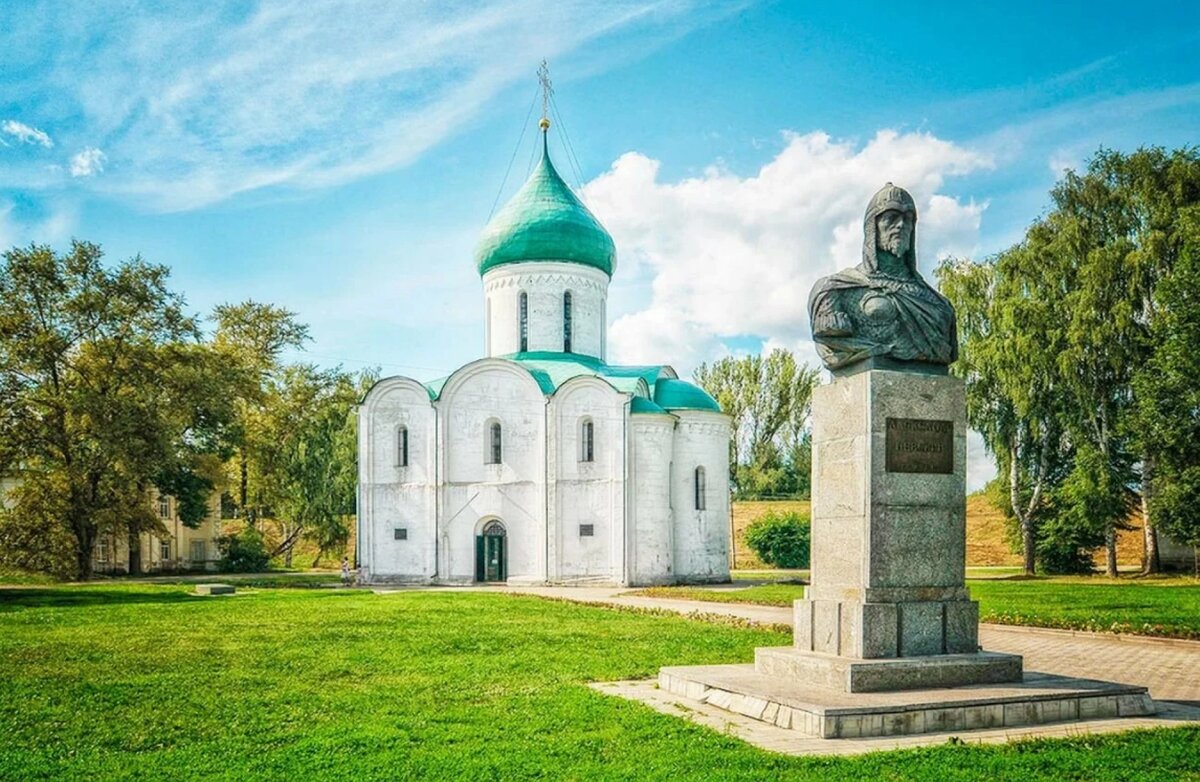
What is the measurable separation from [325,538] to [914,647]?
36.9 m

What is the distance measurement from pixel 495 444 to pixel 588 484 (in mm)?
3480

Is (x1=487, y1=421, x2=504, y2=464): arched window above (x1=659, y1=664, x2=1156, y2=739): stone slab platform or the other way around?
above

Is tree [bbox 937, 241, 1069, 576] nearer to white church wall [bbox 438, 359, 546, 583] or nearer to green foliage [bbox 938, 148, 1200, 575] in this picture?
green foliage [bbox 938, 148, 1200, 575]

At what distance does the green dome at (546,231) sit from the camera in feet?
110

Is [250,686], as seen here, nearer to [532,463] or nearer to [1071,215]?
[532,463]

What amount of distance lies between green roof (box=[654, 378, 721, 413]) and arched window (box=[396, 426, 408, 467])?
830cm

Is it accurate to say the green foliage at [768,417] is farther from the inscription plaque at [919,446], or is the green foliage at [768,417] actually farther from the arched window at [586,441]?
the inscription plaque at [919,446]

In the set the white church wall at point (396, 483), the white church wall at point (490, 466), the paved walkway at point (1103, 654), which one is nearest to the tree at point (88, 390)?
the white church wall at point (396, 483)

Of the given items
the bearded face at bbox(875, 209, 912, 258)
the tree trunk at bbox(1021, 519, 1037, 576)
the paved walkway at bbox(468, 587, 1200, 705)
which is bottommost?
the tree trunk at bbox(1021, 519, 1037, 576)

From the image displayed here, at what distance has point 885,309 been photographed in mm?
8930

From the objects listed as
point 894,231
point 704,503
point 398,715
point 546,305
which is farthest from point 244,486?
point 894,231

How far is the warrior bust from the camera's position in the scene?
8883 millimetres

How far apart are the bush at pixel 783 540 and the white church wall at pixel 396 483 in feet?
50.4

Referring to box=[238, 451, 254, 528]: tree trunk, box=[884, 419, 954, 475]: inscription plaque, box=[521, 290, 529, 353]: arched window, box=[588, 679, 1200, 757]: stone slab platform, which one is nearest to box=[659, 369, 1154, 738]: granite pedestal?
box=[884, 419, 954, 475]: inscription plaque
